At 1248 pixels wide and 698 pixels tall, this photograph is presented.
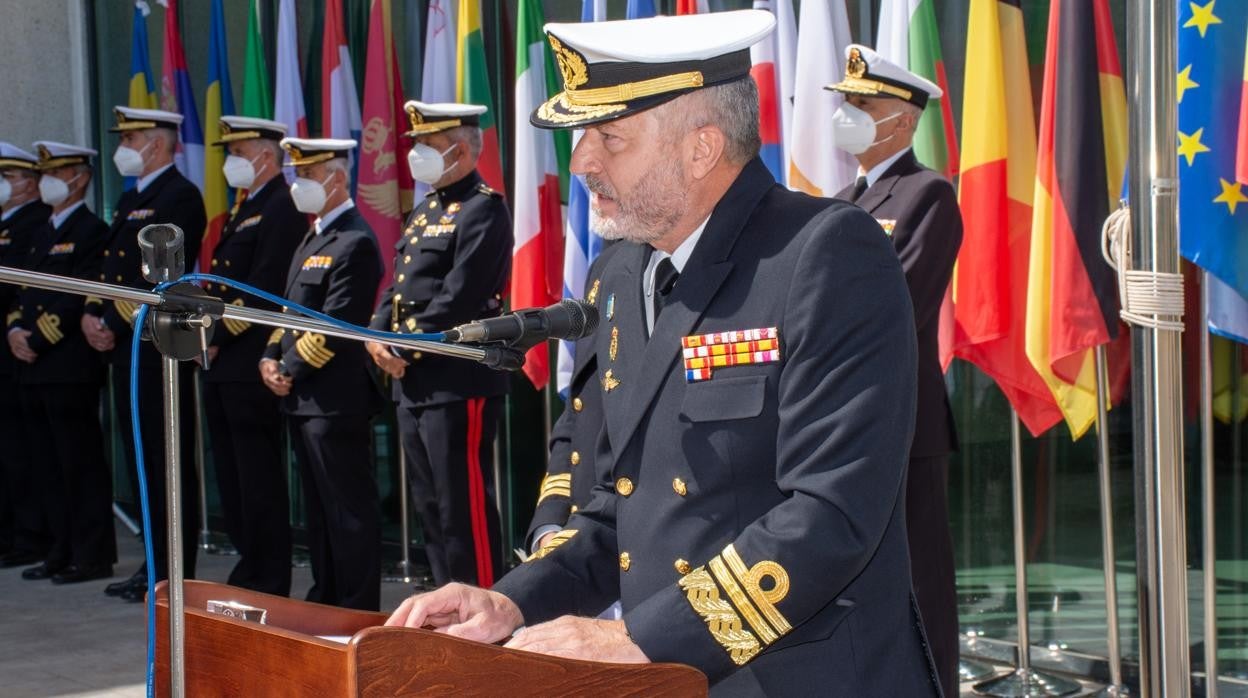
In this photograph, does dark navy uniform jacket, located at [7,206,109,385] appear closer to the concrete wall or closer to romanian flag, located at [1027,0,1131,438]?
the concrete wall

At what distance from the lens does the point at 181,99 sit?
8.18 metres

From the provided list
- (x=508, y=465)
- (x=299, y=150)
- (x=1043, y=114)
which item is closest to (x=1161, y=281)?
(x=1043, y=114)

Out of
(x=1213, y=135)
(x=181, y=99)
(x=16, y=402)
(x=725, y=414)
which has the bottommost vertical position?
(x=16, y=402)

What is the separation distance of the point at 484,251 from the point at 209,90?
3.21 metres

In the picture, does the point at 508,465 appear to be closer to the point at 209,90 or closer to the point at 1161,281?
the point at 209,90

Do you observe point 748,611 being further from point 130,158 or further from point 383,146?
point 130,158

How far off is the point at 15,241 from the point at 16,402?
88 cm

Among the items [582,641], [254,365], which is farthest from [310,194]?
[582,641]

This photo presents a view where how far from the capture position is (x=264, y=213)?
249 inches

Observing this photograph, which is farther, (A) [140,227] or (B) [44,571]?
(B) [44,571]

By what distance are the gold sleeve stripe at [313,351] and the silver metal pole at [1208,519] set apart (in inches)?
127

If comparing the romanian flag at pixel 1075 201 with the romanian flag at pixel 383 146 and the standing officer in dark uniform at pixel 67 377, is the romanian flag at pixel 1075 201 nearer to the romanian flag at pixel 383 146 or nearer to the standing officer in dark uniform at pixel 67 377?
the romanian flag at pixel 383 146

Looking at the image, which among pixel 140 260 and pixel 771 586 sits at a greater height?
pixel 140 260

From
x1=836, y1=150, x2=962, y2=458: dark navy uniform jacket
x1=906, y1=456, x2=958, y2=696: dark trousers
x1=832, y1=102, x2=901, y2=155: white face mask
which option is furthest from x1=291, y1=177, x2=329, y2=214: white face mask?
x1=906, y1=456, x2=958, y2=696: dark trousers
